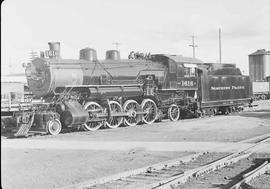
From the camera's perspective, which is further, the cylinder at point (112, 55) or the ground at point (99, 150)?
the cylinder at point (112, 55)

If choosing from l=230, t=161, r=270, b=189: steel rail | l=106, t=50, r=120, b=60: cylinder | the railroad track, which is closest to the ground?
the railroad track

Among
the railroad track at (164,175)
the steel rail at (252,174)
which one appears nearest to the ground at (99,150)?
the railroad track at (164,175)

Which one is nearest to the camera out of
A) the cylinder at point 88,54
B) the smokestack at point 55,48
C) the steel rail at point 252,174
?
the steel rail at point 252,174

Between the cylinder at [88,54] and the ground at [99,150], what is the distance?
14.1 ft

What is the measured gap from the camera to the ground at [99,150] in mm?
7750

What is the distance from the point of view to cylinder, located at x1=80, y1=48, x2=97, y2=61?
1844 cm

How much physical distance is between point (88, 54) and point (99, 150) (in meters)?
8.20

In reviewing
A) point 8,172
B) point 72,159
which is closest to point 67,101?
point 72,159

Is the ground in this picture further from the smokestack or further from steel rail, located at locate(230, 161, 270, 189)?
the smokestack

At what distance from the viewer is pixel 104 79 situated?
18125 millimetres

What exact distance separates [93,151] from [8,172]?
312 cm

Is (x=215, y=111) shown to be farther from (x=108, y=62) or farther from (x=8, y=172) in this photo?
(x=8, y=172)

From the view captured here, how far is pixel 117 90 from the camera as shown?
18453mm

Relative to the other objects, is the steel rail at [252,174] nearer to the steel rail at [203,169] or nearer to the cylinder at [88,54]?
the steel rail at [203,169]
